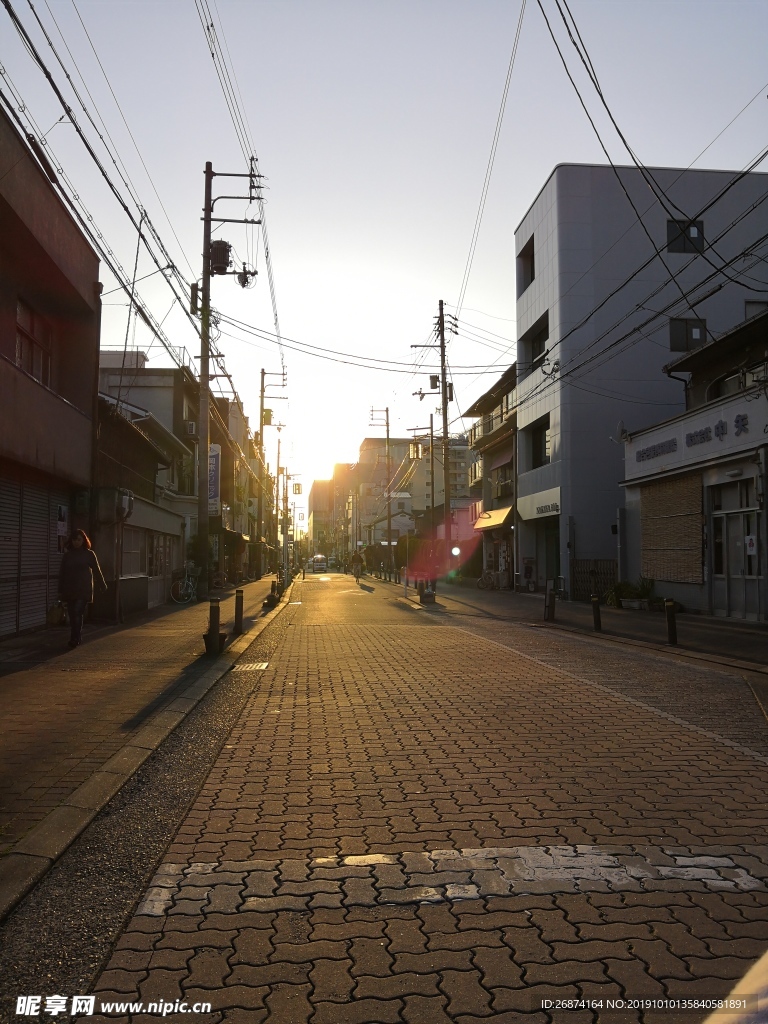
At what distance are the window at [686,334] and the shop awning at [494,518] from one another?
37.5 ft

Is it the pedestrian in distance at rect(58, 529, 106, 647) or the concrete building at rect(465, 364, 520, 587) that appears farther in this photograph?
the concrete building at rect(465, 364, 520, 587)

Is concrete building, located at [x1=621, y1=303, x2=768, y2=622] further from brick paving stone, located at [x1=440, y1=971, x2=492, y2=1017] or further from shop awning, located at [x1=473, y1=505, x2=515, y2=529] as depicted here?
brick paving stone, located at [x1=440, y1=971, x2=492, y2=1017]

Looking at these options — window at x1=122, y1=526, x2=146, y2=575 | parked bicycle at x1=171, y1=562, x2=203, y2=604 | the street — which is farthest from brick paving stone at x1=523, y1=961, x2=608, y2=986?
parked bicycle at x1=171, y1=562, x2=203, y2=604

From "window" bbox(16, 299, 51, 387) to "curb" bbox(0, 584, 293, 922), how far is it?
989 centimetres

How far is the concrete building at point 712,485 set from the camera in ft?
64.3

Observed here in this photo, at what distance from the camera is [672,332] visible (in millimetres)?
31906

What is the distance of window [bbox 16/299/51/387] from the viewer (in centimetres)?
1593

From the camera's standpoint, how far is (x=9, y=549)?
14328 mm

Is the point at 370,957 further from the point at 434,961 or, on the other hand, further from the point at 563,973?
the point at 563,973

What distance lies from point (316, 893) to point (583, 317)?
30186 mm

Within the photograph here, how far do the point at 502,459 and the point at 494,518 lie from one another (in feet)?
10.1

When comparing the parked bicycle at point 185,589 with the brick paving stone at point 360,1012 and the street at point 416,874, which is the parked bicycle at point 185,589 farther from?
the brick paving stone at point 360,1012

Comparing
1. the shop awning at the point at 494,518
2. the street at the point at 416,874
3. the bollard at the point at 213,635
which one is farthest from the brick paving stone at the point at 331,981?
the shop awning at the point at 494,518

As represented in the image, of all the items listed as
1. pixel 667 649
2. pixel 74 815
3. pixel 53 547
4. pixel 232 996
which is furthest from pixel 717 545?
pixel 232 996
